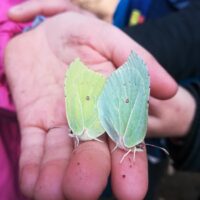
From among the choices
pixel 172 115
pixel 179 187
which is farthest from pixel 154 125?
pixel 179 187

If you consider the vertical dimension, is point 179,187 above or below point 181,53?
below

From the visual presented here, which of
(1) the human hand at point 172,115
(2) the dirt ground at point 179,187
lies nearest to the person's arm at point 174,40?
(1) the human hand at point 172,115

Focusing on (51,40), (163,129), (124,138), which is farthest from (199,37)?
(124,138)

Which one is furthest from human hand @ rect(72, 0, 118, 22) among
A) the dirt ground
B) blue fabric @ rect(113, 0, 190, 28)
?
the dirt ground

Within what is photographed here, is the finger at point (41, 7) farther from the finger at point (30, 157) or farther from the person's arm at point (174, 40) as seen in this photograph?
the finger at point (30, 157)

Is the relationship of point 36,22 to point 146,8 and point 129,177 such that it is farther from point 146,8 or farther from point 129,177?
point 129,177

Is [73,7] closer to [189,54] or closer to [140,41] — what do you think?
[140,41]

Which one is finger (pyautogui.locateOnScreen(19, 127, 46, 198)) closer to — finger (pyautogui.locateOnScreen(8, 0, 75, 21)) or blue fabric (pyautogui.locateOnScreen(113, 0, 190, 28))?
finger (pyautogui.locateOnScreen(8, 0, 75, 21))
